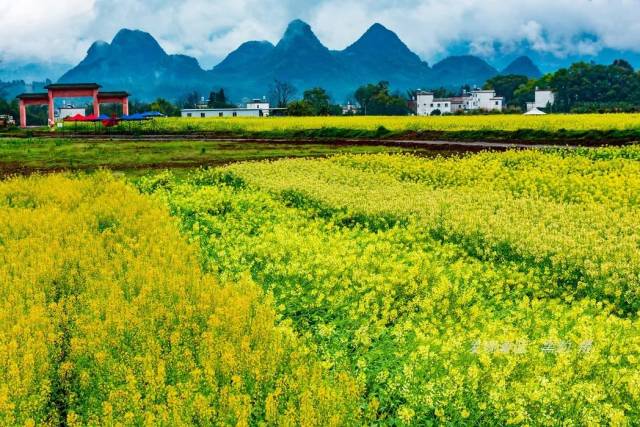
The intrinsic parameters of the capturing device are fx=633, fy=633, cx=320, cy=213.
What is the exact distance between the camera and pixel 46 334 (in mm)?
4891

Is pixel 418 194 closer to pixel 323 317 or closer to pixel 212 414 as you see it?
pixel 323 317

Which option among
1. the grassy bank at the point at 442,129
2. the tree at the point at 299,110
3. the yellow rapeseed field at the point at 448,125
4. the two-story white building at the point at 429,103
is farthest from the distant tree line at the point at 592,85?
the grassy bank at the point at 442,129

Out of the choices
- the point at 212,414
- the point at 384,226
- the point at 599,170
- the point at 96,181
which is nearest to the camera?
the point at 212,414

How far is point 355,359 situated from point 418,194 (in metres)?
Answer: 7.83

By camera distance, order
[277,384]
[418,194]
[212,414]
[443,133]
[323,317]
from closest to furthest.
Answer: [212,414], [277,384], [323,317], [418,194], [443,133]

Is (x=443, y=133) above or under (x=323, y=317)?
above

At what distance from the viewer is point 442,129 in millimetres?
38750

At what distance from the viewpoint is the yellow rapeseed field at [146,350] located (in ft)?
12.8

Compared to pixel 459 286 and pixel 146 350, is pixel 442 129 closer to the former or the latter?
pixel 459 286

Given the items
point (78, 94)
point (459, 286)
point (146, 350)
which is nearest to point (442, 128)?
point (459, 286)

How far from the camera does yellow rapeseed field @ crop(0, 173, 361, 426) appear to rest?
389 centimetres

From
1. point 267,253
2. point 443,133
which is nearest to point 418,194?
point 267,253

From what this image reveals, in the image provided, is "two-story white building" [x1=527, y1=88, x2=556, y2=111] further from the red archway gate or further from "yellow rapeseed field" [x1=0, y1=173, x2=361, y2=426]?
"yellow rapeseed field" [x1=0, y1=173, x2=361, y2=426]

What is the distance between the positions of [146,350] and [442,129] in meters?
35.8
